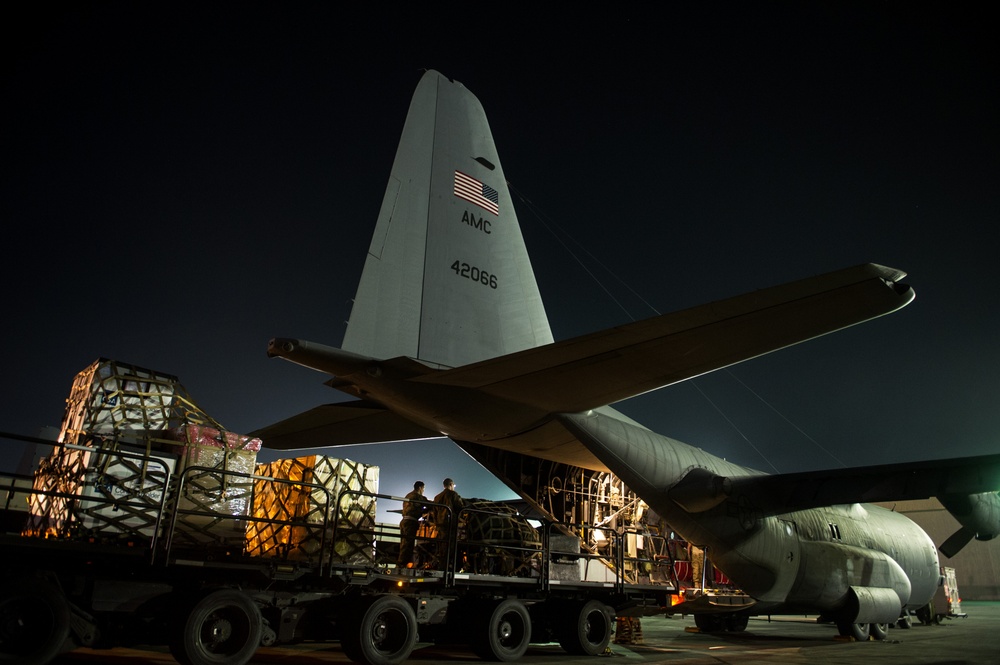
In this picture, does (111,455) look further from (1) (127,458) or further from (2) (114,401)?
(2) (114,401)

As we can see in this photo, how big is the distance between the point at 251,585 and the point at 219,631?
593 millimetres

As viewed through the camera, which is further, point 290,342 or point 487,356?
point 487,356

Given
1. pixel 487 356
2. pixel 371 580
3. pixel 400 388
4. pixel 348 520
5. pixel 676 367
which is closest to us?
pixel 371 580

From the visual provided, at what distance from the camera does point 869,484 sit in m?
11.7

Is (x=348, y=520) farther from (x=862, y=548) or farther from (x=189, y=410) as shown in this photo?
(x=862, y=548)

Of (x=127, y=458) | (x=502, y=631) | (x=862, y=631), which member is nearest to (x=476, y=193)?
(x=127, y=458)

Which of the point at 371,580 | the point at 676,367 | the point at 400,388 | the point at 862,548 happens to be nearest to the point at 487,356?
the point at 400,388

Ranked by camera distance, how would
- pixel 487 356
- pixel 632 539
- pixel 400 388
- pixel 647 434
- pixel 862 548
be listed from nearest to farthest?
pixel 400 388, pixel 487 356, pixel 647 434, pixel 632 539, pixel 862 548

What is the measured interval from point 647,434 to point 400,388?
543 centimetres

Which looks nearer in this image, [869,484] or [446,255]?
[446,255]

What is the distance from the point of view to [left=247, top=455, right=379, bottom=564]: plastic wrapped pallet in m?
9.59

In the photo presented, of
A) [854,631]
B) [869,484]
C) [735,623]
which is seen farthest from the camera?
[735,623]

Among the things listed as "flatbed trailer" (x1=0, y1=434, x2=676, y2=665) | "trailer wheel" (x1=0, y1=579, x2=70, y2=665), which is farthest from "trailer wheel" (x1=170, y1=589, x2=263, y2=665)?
"trailer wheel" (x1=0, y1=579, x2=70, y2=665)

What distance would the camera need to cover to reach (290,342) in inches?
305
